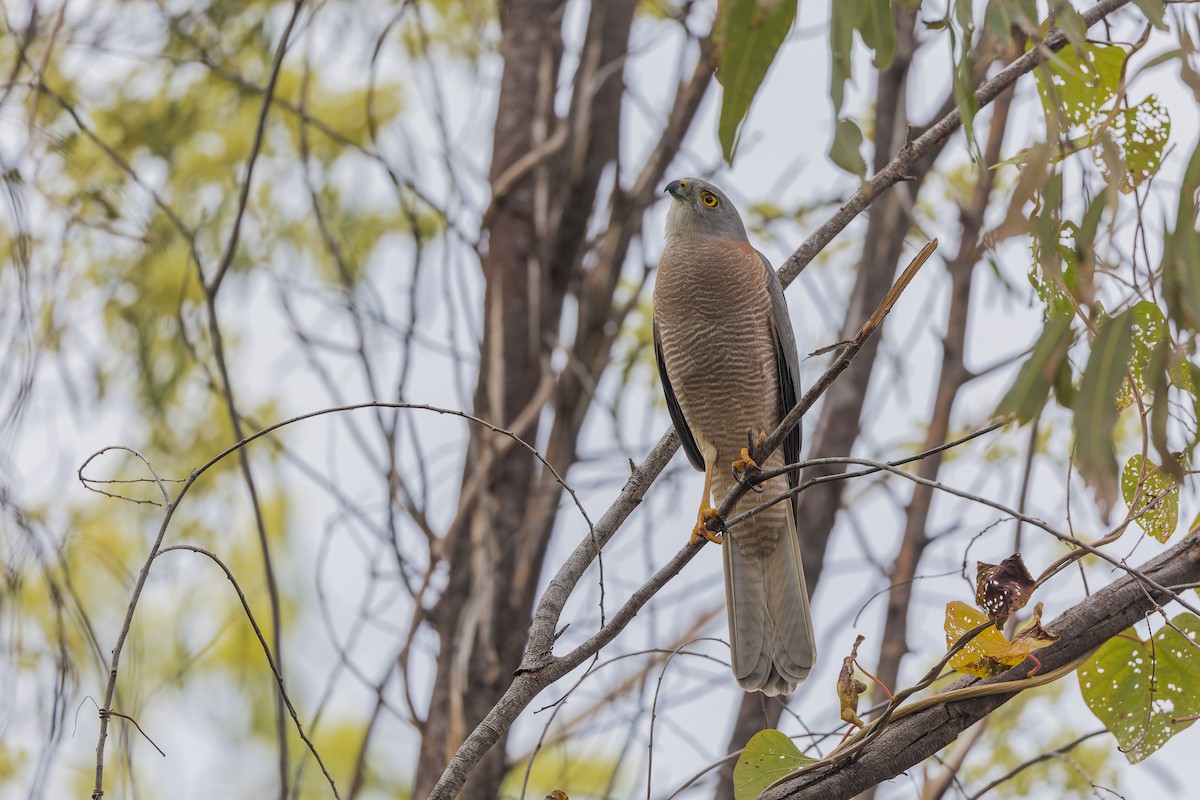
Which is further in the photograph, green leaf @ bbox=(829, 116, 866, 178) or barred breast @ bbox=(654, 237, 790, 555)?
barred breast @ bbox=(654, 237, 790, 555)

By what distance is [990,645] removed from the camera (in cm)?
208

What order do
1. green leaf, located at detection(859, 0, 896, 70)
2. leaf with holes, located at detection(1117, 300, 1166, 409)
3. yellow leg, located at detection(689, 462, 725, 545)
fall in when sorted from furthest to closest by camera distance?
yellow leg, located at detection(689, 462, 725, 545)
leaf with holes, located at detection(1117, 300, 1166, 409)
green leaf, located at detection(859, 0, 896, 70)

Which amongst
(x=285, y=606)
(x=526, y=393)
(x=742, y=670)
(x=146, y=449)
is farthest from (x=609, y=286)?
(x=285, y=606)

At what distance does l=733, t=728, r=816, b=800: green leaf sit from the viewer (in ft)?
7.31

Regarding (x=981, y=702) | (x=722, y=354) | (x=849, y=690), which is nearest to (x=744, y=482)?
(x=849, y=690)

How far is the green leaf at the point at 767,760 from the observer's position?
2.23 metres

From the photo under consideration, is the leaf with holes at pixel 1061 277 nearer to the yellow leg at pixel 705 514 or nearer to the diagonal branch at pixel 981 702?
the diagonal branch at pixel 981 702

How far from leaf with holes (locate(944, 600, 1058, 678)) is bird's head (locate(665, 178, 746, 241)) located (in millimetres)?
2360

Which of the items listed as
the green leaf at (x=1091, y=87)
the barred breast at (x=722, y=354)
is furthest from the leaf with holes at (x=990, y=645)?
the barred breast at (x=722, y=354)

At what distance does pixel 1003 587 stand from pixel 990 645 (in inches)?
4.6

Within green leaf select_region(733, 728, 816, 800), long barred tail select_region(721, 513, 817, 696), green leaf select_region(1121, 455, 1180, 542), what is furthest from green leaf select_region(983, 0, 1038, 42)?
long barred tail select_region(721, 513, 817, 696)

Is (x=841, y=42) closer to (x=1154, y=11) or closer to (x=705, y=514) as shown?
(x=1154, y=11)

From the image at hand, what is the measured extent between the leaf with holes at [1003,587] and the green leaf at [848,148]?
856 mm

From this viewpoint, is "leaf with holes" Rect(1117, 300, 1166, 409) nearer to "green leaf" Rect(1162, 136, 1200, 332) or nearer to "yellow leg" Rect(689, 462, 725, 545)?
"green leaf" Rect(1162, 136, 1200, 332)
